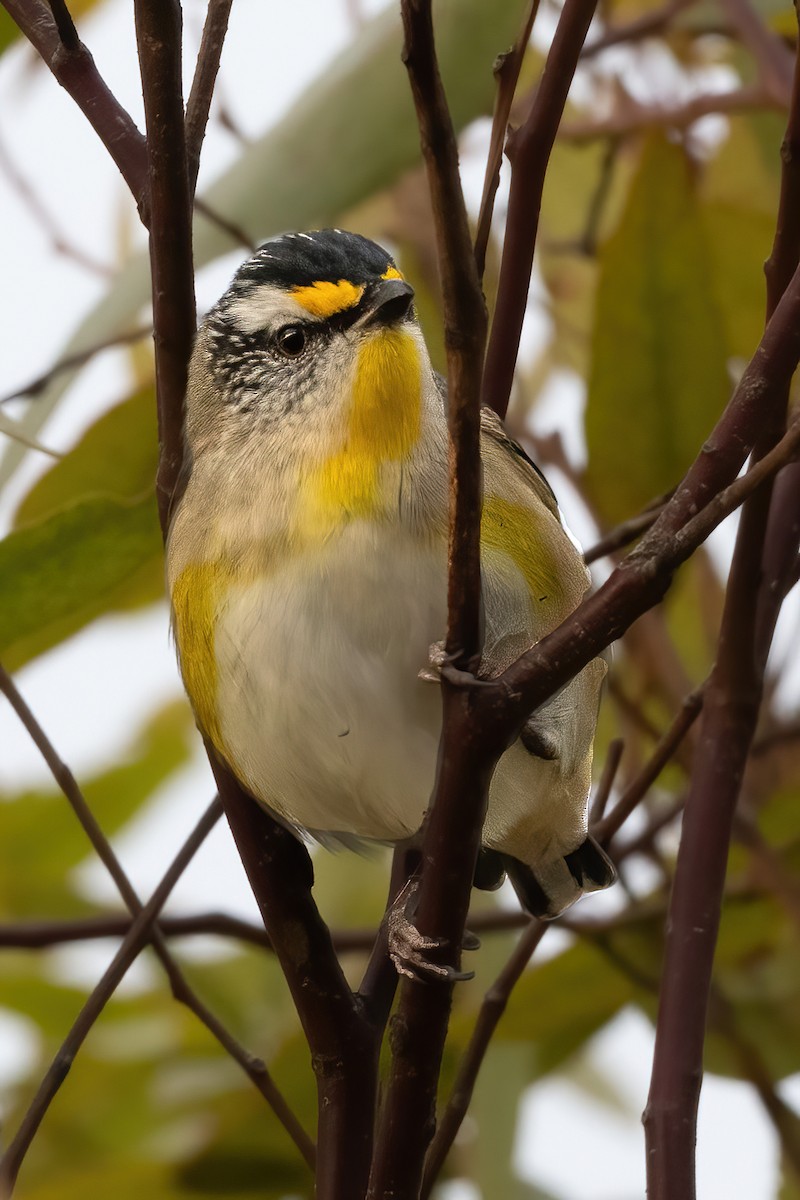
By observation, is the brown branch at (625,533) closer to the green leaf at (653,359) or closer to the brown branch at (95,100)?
the green leaf at (653,359)

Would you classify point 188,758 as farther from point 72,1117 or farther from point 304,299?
point 304,299

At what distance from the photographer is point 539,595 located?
1.96 meters

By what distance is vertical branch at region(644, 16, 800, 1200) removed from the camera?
161cm

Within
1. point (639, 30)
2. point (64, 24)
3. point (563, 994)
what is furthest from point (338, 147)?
point (563, 994)

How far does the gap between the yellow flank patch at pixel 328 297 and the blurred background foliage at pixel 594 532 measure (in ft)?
0.49

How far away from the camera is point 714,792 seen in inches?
71.9

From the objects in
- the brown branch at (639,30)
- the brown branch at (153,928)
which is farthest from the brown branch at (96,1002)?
the brown branch at (639,30)

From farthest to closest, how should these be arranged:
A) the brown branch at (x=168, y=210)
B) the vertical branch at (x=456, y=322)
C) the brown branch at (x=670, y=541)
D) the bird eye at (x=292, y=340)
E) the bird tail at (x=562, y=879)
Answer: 1. the bird tail at (x=562, y=879)
2. the bird eye at (x=292, y=340)
3. the brown branch at (x=168, y=210)
4. the brown branch at (x=670, y=541)
5. the vertical branch at (x=456, y=322)

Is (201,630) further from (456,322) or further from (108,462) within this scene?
(456,322)

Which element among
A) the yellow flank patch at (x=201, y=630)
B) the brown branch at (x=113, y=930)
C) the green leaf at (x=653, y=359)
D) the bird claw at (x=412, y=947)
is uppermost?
the green leaf at (x=653, y=359)

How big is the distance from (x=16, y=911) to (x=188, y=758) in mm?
481

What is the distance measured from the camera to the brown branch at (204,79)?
5.64 ft

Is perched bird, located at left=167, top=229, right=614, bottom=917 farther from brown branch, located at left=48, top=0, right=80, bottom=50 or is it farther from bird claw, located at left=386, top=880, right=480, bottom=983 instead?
brown branch, located at left=48, top=0, right=80, bottom=50

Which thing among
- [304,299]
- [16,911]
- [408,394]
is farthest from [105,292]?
[16,911]
